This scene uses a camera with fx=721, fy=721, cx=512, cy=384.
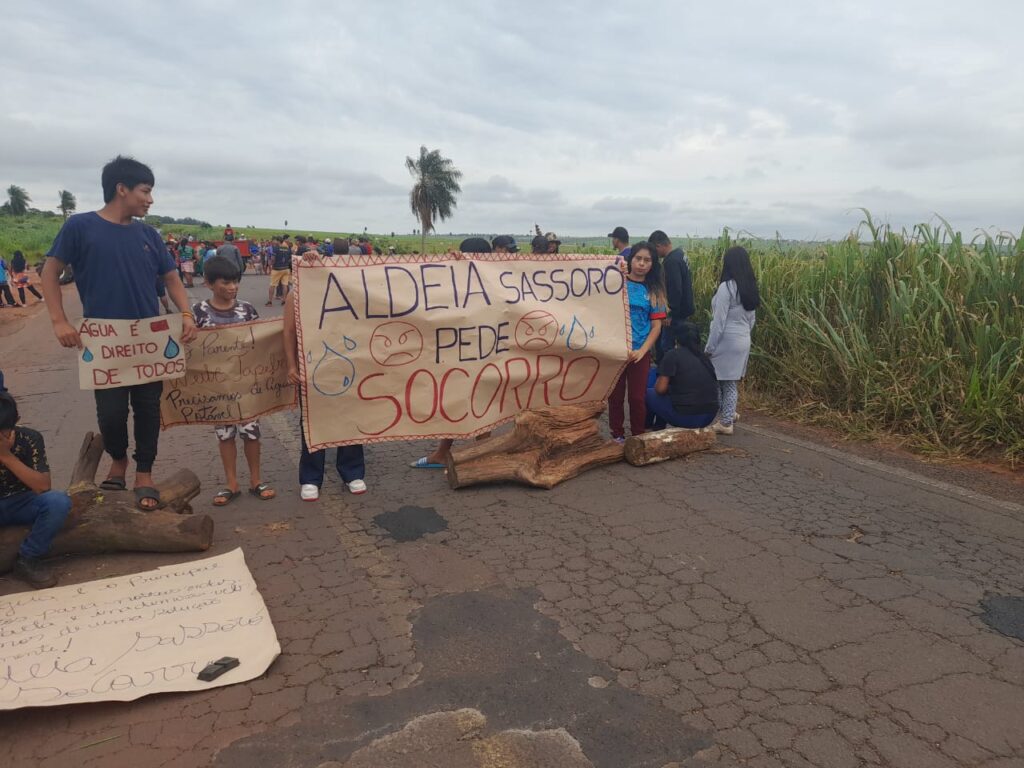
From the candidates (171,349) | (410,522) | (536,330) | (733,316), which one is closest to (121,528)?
(171,349)

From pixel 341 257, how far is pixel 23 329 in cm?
1523

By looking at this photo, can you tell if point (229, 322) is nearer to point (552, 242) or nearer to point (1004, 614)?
point (1004, 614)

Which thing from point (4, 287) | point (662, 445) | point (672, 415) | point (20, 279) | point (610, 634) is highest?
point (20, 279)

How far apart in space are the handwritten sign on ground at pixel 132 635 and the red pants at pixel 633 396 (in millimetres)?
3504

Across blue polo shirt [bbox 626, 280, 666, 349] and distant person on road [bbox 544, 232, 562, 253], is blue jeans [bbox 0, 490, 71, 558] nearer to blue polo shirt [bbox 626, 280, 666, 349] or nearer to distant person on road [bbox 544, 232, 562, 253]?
blue polo shirt [bbox 626, 280, 666, 349]

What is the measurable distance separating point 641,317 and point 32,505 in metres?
4.49

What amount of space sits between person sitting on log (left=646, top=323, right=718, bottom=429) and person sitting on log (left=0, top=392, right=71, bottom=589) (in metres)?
4.43

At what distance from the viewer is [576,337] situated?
5828mm

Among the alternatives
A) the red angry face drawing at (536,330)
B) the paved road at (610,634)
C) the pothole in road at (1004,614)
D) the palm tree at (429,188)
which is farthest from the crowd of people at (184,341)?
the palm tree at (429,188)

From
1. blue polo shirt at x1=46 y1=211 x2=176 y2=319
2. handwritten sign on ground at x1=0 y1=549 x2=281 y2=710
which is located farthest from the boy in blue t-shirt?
handwritten sign on ground at x1=0 y1=549 x2=281 y2=710

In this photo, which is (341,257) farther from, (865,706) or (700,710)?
(865,706)

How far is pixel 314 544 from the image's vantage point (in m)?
4.36

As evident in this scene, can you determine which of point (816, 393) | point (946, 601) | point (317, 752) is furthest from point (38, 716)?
point (816, 393)

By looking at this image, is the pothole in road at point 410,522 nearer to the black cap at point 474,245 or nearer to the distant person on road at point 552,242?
the black cap at point 474,245
